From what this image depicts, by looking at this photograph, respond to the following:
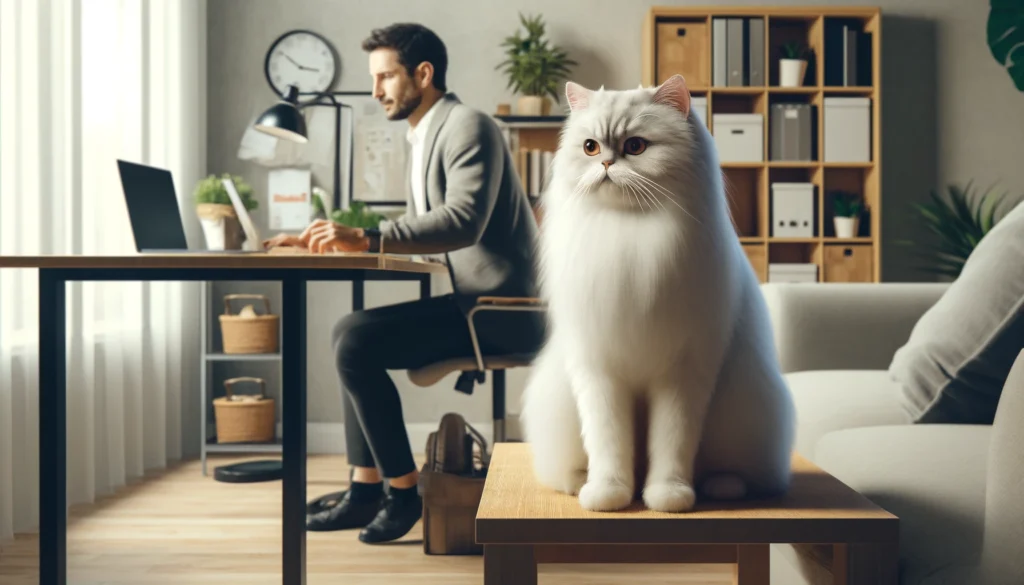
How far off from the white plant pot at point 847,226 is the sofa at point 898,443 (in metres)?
1.68

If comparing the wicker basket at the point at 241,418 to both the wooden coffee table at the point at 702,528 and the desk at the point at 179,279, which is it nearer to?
the desk at the point at 179,279

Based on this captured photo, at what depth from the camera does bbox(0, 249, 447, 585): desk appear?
1.59 metres

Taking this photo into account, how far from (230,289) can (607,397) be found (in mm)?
3401

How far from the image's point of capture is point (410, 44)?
7.40 ft

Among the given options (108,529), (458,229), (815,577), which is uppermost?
(458,229)

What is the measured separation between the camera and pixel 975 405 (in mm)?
1237

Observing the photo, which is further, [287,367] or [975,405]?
[287,367]

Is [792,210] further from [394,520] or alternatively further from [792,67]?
[394,520]

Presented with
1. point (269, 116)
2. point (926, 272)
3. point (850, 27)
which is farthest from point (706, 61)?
→ point (269, 116)

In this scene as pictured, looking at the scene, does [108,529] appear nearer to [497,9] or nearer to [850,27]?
[497,9]

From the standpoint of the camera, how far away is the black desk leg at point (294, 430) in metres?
1.57

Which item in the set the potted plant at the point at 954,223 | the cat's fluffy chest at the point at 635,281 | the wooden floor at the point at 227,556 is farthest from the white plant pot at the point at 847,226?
the cat's fluffy chest at the point at 635,281

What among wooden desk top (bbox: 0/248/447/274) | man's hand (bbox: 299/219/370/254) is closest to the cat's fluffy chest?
wooden desk top (bbox: 0/248/447/274)

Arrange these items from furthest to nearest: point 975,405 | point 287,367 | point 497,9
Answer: point 497,9 → point 287,367 → point 975,405
